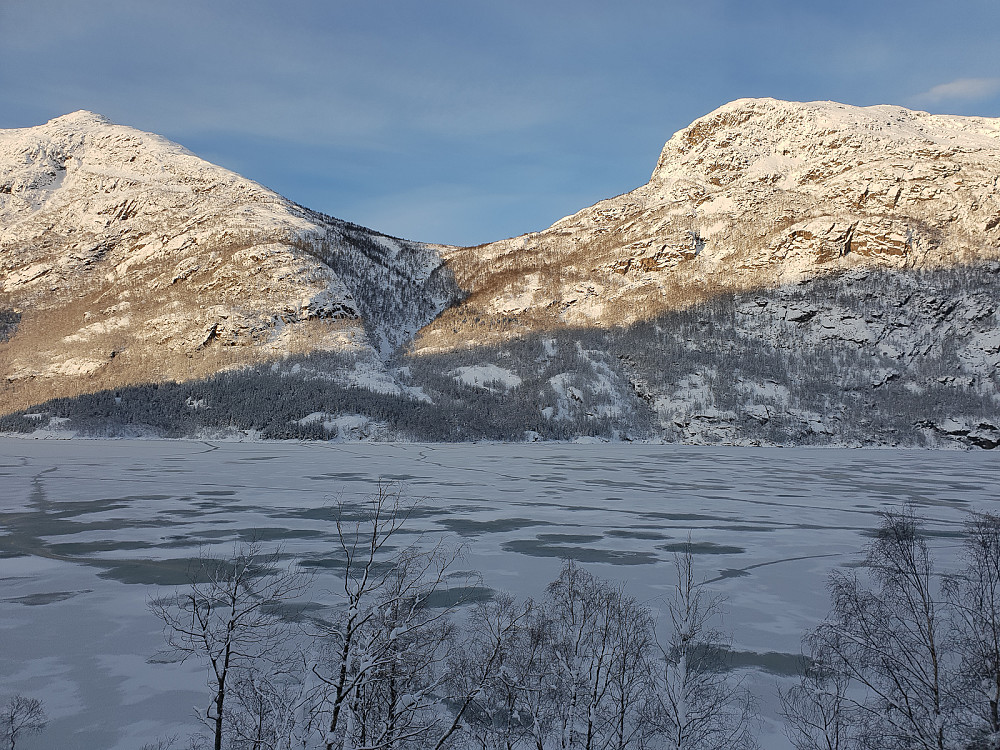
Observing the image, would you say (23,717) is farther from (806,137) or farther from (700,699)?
(806,137)

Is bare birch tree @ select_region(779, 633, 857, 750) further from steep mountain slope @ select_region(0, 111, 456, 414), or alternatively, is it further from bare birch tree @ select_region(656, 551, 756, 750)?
steep mountain slope @ select_region(0, 111, 456, 414)

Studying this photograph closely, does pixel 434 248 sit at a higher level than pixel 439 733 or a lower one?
higher

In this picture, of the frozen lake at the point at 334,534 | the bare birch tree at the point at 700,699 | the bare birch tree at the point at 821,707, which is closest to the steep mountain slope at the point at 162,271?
the frozen lake at the point at 334,534

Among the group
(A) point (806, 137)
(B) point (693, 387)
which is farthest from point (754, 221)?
(B) point (693, 387)

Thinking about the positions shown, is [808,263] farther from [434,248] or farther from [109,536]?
[109,536]


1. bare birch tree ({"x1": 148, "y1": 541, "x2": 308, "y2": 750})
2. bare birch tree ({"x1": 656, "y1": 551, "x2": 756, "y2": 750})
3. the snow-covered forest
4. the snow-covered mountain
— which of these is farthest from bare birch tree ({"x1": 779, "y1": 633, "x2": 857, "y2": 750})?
the snow-covered mountain

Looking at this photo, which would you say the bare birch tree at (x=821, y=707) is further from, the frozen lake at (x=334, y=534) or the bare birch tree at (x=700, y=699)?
the bare birch tree at (x=700, y=699)

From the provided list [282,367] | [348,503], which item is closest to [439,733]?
[348,503]
